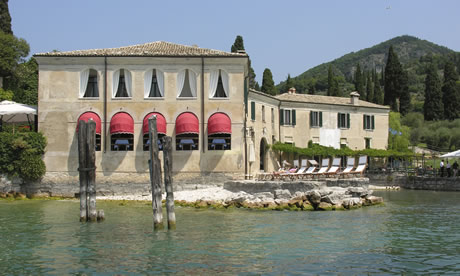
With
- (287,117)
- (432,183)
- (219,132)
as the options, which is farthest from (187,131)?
(432,183)

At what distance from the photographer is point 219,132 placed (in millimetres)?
31047

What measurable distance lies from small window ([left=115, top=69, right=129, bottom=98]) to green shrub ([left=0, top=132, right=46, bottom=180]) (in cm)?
515

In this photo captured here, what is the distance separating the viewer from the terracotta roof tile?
1257 inches

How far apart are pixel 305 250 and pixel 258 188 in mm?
11860

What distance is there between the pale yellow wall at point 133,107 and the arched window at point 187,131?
0.33 metres

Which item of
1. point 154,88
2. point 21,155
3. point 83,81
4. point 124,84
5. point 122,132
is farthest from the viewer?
point 124,84

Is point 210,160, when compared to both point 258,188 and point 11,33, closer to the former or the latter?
point 258,188

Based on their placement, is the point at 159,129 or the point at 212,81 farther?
the point at 212,81

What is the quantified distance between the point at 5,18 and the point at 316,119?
2862cm

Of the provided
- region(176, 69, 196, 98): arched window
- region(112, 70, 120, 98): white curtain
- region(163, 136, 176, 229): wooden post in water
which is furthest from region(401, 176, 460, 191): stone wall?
region(163, 136, 176, 229): wooden post in water

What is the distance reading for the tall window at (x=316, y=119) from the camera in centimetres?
4753

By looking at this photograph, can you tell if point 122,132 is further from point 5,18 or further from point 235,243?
point 5,18

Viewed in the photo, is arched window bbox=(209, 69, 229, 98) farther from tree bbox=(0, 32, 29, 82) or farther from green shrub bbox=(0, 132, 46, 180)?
tree bbox=(0, 32, 29, 82)

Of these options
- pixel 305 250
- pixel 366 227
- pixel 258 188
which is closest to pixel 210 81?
pixel 258 188
